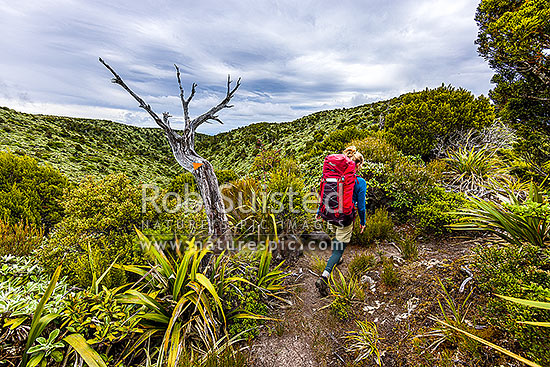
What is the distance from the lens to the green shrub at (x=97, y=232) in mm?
2717

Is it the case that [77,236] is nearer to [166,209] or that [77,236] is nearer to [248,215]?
[166,209]

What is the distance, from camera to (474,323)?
2.04m

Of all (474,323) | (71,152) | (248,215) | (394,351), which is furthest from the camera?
(71,152)

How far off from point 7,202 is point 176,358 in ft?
16.0

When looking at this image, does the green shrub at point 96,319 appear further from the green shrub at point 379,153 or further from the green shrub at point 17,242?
the green shrub at point 379,153

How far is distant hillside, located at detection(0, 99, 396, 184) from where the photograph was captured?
15.2 metres

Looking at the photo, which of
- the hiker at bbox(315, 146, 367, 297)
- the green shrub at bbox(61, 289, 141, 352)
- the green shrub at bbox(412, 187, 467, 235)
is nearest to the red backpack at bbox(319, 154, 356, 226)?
the hiker at bbox(315, 146, 367, 297)

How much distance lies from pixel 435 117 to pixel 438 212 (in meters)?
4.44

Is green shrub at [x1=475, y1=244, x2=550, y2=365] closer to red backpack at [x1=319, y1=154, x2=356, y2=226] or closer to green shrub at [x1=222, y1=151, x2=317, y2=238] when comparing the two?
red backpack at [x1=319, y1=154, x2=356, y2=226]

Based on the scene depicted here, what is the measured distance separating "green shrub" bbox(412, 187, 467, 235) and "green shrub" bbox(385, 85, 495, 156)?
3.43 meters

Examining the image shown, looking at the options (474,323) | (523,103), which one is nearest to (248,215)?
(474,323)

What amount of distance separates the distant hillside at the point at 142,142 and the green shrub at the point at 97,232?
4886mm

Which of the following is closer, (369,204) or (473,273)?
(473,273)

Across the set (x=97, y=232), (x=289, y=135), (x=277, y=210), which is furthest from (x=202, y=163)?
(x=289, y=135)
